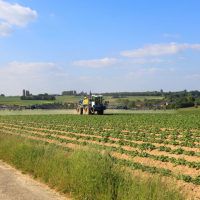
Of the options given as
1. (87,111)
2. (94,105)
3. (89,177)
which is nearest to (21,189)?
(89,177)

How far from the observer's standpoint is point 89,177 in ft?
34.9

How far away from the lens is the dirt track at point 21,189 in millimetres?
11209

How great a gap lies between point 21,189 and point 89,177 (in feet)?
8.97

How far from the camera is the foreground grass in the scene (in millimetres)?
8859

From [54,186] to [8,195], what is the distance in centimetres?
160

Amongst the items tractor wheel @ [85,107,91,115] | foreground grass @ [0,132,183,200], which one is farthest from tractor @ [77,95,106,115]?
foreground grass @ [0,132,183,200]

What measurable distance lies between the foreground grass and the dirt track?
367 millimetres

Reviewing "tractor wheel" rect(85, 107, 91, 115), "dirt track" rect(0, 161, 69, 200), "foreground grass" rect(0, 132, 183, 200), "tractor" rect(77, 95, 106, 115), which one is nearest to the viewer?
"foreground grass" rect(0, 132, 183, 200)

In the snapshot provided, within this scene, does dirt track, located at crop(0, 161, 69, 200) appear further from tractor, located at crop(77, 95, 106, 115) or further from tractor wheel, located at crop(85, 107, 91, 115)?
tractor wheel, located at crop(85, 107, 91, 115)

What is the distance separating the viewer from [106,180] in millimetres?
10312

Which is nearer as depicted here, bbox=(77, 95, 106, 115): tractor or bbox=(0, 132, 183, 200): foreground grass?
bbox=(0, 132, 183, 200): foreground grass

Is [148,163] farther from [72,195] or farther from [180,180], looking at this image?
[72,195]

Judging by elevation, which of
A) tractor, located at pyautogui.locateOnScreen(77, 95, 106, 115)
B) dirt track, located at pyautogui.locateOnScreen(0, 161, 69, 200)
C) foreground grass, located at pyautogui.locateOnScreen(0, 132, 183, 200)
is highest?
tractor, located at pyautogui.locateOnScreen(77, 95, 106, 115)

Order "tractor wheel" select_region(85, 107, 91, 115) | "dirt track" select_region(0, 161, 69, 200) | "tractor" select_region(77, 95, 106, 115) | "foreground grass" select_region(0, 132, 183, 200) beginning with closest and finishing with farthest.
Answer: "foreground grass" select_region(0, 132, 183, 200)
"dirt track" select_region(0, 161, 69, 200)
"tractor" select_region(77, 95, 106, 115)
"tractor wheel" select_region(85, 107, 91, 115)
